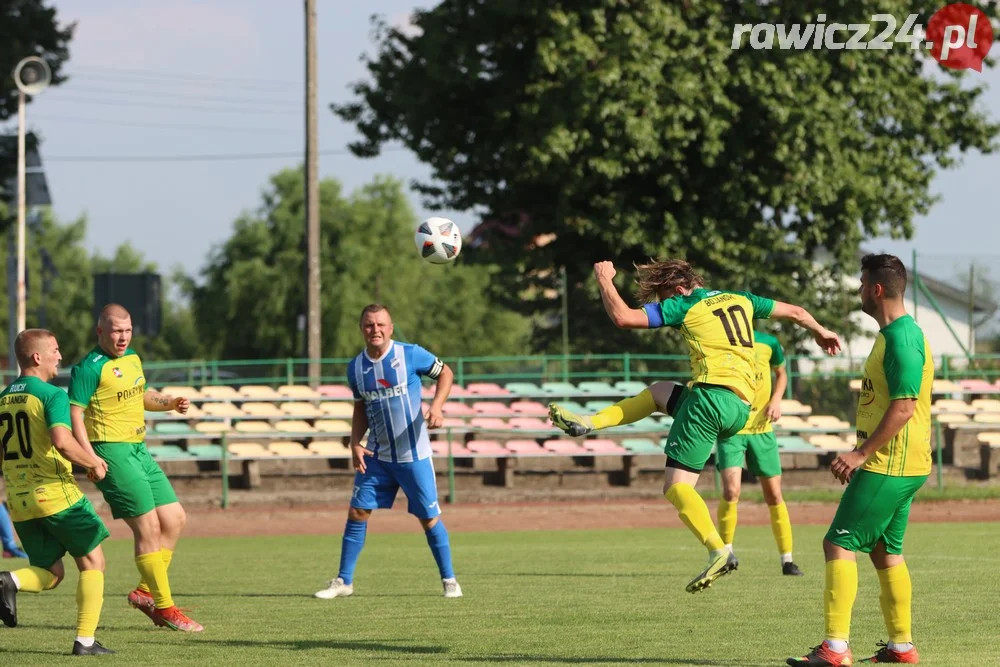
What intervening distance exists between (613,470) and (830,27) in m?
9.96

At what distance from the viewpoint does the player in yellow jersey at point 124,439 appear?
8414mm

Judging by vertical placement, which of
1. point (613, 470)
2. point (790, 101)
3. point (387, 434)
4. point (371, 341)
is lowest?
point (613, 470)

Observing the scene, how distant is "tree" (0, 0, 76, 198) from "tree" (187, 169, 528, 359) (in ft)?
77.0

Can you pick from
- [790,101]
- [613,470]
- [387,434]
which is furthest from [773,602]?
[790,101]

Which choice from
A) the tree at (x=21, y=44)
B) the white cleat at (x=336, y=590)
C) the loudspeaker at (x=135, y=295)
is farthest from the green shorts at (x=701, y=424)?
the tree at (x=21, y=44)

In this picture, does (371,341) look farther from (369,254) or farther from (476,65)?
(369,254)

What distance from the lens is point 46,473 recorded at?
25.2 ft

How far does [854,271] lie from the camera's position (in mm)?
28938

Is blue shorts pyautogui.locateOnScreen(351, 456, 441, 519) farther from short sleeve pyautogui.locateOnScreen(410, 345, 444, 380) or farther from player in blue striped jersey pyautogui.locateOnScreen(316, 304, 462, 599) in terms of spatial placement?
short sleeve pyautogui.locateOnScreen(410, 345, 444, 380)

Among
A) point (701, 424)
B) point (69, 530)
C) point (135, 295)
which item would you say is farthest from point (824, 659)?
point (135, 295)

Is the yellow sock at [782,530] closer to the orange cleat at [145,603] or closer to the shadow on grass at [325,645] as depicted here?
the shadow on grass at [325,645]

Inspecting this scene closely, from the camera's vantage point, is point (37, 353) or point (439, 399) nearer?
point (37, 353)

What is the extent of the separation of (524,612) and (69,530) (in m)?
2.97

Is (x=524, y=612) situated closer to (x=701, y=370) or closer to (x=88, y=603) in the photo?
(x=701, y=370)
